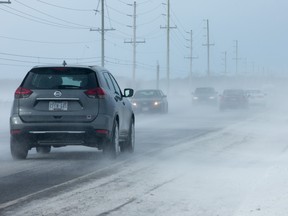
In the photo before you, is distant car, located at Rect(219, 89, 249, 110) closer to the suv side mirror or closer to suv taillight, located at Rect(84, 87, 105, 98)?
the suv side mirror

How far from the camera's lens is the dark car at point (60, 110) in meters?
15.4

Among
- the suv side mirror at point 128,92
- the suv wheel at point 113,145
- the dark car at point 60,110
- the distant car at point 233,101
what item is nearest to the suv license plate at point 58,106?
the dark car at point 60,110

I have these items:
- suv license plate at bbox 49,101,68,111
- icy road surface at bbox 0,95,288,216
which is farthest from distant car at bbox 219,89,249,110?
suv license plate at bbox 49,101,68,111

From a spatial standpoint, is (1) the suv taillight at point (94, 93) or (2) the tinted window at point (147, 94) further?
(2) the tinted window at point (147, 94)

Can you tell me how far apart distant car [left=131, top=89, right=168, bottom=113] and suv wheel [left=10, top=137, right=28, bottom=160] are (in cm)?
2966

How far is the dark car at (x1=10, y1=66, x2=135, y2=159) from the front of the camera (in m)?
15.4

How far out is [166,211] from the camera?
9.27 m

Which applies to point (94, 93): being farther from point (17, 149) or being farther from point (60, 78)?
point (17, 149)

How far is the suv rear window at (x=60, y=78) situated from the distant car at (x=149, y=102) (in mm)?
29801

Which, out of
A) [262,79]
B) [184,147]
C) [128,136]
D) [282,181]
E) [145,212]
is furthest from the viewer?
[262,79]

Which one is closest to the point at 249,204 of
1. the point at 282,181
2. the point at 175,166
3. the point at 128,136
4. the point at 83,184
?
the point at 282,181

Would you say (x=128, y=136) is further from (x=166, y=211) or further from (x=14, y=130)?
(x=166, y=211)

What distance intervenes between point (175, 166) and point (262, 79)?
186 m

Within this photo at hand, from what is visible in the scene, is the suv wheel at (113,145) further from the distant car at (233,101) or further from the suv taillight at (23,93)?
the distant car at (233,101)
